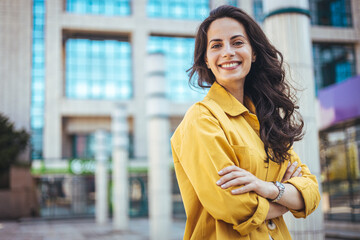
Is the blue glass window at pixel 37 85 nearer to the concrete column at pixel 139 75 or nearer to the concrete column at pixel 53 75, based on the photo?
the concrete column at pixel 53 75

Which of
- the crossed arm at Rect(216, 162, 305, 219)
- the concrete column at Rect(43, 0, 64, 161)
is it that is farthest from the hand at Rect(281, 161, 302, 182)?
the concrete column at Rect(43, 0, 64, 161)

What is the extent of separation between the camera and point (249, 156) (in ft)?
5.88

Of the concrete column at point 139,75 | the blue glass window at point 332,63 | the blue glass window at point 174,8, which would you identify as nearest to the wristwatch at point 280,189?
the blue glass window at point 332,63

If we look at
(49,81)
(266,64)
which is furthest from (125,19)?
(266,64)

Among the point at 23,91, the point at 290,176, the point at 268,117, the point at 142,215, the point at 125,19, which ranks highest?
the point at 125,19

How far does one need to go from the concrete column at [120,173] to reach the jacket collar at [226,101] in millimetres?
15473

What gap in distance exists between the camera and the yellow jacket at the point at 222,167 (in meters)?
1.65

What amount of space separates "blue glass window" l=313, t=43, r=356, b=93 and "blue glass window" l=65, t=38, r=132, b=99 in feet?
50.7

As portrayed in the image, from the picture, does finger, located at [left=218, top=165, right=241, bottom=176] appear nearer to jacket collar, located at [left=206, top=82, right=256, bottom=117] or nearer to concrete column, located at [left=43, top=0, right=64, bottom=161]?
jacket collar, located at [left=206, top=82, right=256, bottom=117]

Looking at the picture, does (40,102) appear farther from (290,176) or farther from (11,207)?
(290,176)

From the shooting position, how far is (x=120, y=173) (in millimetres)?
17234

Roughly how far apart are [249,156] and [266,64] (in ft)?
1.98

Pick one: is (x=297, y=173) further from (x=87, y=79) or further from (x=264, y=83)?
(x=87, y=79)

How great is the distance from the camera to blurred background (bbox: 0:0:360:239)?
27516 millimetres
